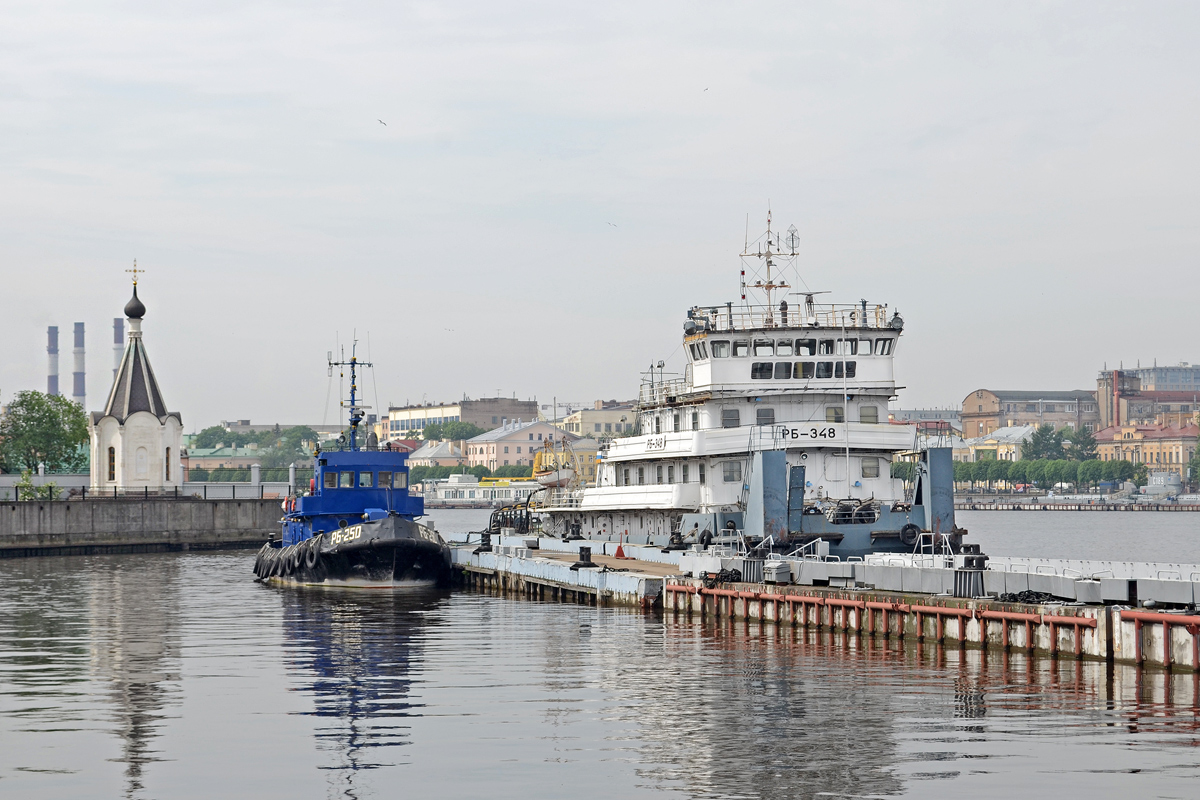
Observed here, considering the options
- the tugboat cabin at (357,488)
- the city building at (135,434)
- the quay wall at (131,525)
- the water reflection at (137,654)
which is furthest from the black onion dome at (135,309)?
the tugboat cabin at (357,488)

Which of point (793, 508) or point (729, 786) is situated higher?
point (793, 508)

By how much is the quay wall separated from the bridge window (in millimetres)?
51384

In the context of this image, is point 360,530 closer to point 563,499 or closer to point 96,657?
point 563,499

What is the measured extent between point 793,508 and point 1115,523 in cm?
13465

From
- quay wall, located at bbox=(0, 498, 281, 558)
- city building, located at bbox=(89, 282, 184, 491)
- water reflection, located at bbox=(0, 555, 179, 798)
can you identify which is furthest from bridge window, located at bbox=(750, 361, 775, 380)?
city building, located at bbox=(89, 282, 184, 491)

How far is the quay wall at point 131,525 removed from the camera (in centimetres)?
8862

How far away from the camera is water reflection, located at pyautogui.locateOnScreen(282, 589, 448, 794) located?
74.2 ft

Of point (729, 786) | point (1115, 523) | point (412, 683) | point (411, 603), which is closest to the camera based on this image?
point (729, 786)

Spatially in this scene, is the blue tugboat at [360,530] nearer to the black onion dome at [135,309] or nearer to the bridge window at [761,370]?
the bridge window at [761,370]

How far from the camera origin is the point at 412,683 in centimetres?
2883

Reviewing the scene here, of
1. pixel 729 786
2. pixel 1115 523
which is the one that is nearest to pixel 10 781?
pixel 729 786

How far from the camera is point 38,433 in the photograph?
116812 mm

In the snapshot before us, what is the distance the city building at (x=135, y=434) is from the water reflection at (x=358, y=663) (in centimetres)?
4650

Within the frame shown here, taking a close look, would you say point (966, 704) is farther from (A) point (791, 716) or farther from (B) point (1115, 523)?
(B) point (1115, 523)
